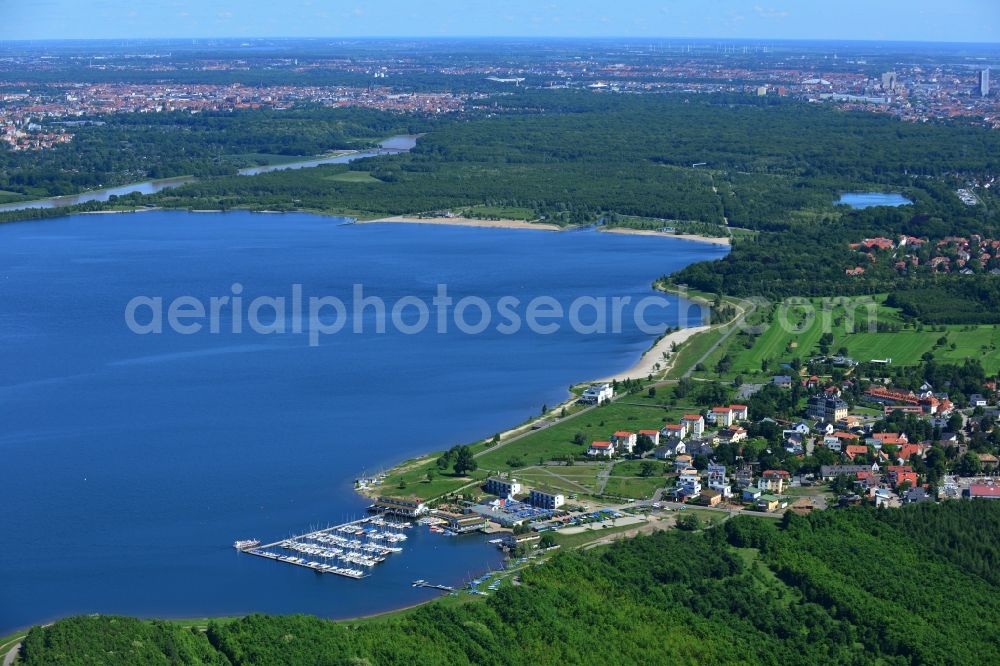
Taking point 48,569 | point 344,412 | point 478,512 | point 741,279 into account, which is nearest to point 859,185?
point 741,279

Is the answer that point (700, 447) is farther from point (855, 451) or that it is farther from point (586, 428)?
point (855, 451)

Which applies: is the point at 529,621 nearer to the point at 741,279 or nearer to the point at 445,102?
the point at 741,279

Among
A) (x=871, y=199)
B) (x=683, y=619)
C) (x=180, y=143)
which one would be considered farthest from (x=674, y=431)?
(x=180, y=143)

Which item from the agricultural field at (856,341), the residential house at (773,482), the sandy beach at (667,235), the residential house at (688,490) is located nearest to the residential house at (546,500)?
the residential house at (688,490)

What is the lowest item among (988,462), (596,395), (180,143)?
(988,462)

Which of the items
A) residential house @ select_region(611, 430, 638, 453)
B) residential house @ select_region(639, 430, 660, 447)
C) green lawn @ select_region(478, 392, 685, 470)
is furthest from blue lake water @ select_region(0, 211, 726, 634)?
residential house @ select_region(639, 430, 660, 447)

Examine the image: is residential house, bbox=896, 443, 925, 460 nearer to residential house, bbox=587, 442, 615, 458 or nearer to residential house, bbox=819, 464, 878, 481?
residential house, bbox=819, 464, 878, 481

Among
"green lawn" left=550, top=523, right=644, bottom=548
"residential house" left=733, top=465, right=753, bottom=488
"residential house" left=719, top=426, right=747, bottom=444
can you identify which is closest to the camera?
"green lawn" left=550, top=523, right=644, bottom=548
